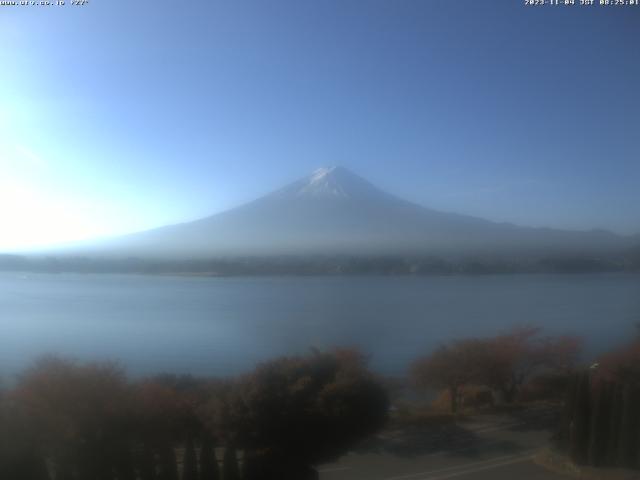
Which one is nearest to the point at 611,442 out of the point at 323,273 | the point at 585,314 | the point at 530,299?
the point at 585,314

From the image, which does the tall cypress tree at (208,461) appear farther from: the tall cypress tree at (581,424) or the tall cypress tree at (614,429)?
the tall cypress tree at (614,429)

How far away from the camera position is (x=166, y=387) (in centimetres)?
210

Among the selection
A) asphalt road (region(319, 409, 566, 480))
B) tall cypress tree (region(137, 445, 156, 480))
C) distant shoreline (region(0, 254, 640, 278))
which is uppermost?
distant shoreline (region(0, 254, 640, 278))

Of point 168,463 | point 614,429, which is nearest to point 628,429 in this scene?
point 614,429

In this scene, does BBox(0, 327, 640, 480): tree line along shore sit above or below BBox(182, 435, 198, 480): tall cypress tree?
above

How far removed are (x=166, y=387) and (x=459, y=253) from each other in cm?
146

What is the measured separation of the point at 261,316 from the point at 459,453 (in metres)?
1.14

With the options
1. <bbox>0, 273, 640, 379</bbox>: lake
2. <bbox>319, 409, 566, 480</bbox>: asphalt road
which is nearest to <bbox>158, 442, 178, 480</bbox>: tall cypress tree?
<bbox>0, 273, 640, 379</bbox>: lake

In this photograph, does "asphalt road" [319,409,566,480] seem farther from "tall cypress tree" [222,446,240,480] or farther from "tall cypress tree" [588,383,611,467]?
"tall cypress tree" [222,446,240,480]

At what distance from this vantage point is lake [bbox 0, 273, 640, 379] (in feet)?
7.20

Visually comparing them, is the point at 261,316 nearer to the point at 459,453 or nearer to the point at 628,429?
the point at 459,453

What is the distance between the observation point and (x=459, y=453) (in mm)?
2391

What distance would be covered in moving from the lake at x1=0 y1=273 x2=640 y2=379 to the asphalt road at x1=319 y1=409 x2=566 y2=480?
1.25 feet

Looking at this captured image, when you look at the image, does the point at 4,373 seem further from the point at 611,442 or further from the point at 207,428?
the point at 611,442
